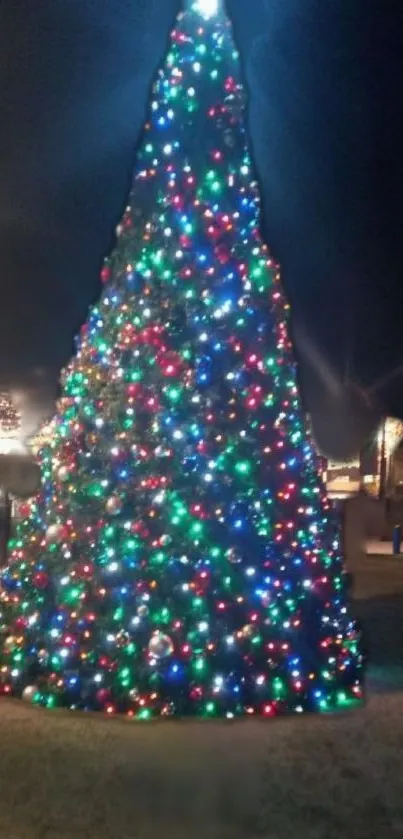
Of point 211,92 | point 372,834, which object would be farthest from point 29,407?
point 372,834

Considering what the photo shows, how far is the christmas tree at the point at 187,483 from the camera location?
8594mm

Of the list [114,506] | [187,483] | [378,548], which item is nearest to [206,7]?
[187,483]

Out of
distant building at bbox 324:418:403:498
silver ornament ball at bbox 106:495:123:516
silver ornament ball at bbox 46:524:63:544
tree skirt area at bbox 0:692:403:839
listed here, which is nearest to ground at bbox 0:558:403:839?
tree skirt area at bbox 0:692:403:839

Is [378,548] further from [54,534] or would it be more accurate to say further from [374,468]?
[374,468]

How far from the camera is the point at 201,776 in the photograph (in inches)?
267

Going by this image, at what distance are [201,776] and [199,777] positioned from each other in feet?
0.09

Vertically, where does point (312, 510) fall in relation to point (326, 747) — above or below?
above

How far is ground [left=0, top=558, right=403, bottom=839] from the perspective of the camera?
5.91 meters

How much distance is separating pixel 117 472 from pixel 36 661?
1.71m

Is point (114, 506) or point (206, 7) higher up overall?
point (206, 7)

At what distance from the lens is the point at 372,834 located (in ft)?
19.2

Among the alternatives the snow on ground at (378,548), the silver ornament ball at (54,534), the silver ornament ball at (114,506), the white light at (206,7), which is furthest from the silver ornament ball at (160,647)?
the snow on ground at (378,548)

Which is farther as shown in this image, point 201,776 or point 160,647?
point 160,647

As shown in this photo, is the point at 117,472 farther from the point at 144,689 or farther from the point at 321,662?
the point at 321,662
